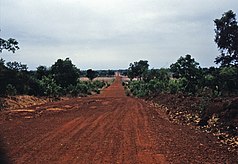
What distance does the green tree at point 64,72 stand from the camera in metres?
49.5

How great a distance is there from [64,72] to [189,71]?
70.0 ft

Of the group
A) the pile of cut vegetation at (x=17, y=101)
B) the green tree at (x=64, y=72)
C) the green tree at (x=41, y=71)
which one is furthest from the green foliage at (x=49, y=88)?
the green tree at (x=41, y=71)

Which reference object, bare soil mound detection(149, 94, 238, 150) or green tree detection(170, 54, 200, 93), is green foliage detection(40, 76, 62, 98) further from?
bare soil mound detection(149, 94, 238, 150)

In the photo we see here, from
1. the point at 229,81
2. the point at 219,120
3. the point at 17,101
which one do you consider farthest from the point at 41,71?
the point at 219,120

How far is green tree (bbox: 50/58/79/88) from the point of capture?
4953 cm

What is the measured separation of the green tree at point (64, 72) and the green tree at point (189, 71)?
63.1ft

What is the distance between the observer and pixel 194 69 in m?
34.0

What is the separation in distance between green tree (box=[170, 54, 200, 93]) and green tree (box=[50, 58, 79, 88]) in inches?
757

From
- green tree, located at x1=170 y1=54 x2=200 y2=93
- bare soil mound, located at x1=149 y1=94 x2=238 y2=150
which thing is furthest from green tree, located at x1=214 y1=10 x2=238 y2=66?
bare soil mound, located at x1=149 y1=94 x2=238 y2=150

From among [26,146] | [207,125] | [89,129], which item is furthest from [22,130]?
[207,125]

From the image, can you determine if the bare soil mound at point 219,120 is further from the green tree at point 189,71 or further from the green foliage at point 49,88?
the green foliage at point 49,88

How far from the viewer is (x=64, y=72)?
50219mm

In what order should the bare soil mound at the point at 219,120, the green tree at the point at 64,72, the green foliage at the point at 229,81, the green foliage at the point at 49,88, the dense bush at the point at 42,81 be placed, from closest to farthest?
the bare soil mound at the point at 219,120 < the green foliage at the point at 229,81 < the dense bush at the point at 42,81 < the green foliage at the point at 49,88 < the green tree at the point at 64,72

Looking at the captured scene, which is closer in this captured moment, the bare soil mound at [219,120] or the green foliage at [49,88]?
the bare soil mound at [219,120]
